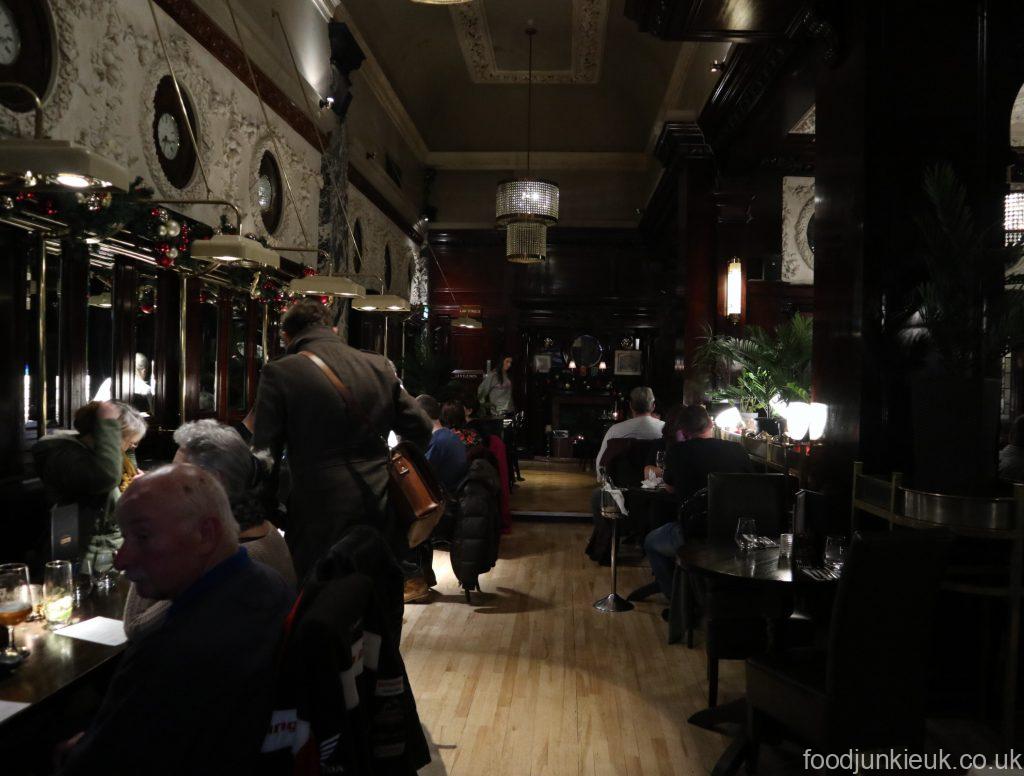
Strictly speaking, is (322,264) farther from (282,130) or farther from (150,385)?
(150,385)

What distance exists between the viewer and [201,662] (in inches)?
54.6

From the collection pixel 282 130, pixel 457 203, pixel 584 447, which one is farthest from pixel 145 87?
pixel 584 447

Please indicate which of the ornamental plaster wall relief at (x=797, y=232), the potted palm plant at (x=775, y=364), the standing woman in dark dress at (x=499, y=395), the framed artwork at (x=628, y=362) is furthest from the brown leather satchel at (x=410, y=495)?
the framed artwork at (x=628, y=362)

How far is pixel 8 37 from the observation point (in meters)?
3.29

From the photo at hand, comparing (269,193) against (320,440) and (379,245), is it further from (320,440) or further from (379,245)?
(320,440)

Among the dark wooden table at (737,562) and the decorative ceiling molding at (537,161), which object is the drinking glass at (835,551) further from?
the decorative ceiling molding at (537,161)

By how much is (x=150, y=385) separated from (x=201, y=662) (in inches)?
153

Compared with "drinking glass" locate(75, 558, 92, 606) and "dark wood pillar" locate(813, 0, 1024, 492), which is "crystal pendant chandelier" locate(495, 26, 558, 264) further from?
"drinking glass" locate(75, 558, 92, 606)

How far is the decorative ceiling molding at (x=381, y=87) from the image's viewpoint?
784 cm

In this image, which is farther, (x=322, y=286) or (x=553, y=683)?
(x=322, y=286)

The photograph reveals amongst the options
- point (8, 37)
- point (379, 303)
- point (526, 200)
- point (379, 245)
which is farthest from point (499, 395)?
point (8, 37)

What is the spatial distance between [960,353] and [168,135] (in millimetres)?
4634

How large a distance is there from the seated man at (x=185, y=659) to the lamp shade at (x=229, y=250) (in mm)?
2659

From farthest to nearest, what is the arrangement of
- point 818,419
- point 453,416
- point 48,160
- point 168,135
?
point 453,416, point 168,135, point 818,419, point 48,160
